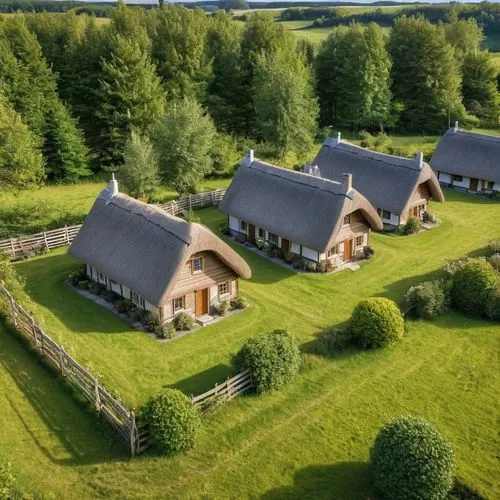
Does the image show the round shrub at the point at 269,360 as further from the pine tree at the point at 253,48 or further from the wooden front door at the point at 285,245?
the pine tree at the point at 253,48

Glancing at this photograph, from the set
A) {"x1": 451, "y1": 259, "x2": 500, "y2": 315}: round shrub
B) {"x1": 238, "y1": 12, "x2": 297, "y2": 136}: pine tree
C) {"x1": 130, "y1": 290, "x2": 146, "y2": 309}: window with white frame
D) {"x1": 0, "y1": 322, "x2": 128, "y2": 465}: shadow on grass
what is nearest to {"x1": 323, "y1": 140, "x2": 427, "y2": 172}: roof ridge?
{"x1": 451, "y1": 259, "x2": 500, "y2": 315}: round shrub

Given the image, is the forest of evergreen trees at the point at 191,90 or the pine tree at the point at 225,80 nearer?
the forest of evergreen trees at the point at 191,90

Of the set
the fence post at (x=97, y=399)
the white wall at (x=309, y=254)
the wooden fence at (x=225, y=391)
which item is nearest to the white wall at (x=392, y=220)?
the white wall at (x=309, y=254)

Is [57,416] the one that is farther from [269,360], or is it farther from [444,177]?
[444,177]

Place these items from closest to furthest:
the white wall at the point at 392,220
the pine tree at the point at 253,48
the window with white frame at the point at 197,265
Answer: the window with white frame at the point at 197,265
the white wall at the point at 392,220
the pine tree at the point at 253,48

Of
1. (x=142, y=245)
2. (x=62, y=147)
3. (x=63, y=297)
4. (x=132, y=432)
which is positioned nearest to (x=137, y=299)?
(x=142, y=245)

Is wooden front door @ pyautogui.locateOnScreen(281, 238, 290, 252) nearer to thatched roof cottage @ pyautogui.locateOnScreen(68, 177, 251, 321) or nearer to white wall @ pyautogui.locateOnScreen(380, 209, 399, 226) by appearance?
thatched roof cottage @ pyautogui.locateOnScreen(68, 177, 251, 321)

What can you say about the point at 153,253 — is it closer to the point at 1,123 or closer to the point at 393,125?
the point at 1,123
